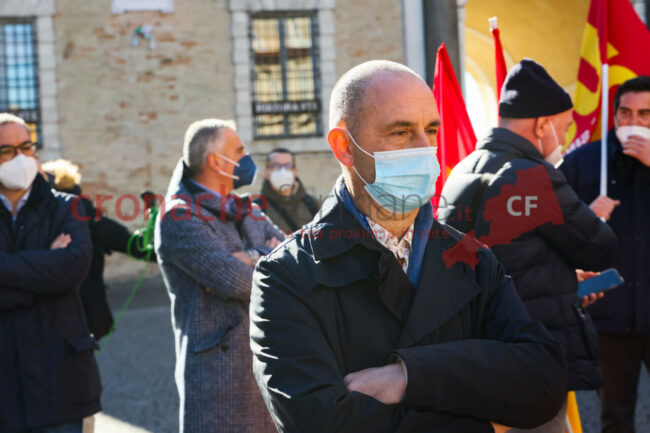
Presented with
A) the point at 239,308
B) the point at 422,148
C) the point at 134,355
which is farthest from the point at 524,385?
the point at 134,355

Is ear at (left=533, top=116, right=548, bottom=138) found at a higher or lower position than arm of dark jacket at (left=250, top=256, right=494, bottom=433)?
higher

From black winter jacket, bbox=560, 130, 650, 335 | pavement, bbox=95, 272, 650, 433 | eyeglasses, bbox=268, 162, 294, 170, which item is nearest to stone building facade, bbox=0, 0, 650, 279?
pavement, bbox=95, 272, 650, 433

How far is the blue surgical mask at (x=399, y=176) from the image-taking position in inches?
81.8

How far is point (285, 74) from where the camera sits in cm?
1418

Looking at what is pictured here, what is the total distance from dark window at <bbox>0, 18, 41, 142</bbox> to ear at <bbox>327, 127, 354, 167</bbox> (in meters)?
12.5

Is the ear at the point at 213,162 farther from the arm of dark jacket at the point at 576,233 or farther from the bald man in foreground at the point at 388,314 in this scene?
the bald man in foreground at the point at 388,314

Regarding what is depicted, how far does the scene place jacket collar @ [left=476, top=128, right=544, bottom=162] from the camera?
3514mm

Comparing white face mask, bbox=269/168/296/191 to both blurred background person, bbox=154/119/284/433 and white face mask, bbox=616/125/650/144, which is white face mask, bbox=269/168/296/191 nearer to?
white face mask, bbox=616/125/650/144

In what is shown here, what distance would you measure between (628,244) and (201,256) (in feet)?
8.43

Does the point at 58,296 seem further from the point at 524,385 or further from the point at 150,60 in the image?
the point at 150,60

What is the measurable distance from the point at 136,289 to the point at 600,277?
1059cm

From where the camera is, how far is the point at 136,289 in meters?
13.4

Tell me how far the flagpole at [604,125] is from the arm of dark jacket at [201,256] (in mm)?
2302

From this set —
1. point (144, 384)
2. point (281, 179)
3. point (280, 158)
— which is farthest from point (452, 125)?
point (144, 384)
